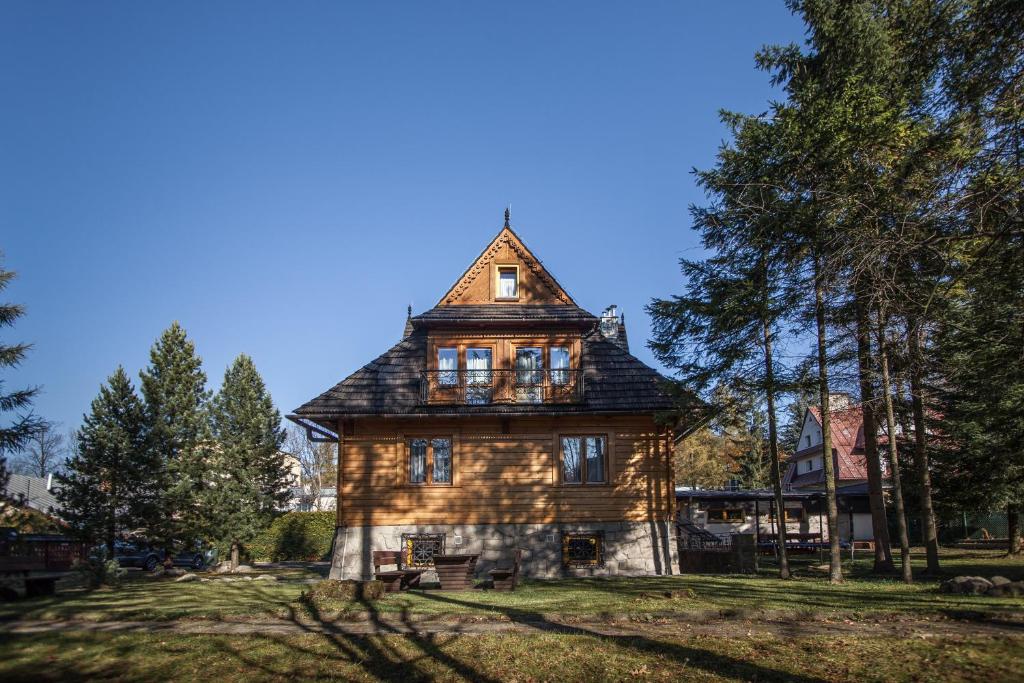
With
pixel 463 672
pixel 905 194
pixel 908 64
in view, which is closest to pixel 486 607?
pixel 463 672

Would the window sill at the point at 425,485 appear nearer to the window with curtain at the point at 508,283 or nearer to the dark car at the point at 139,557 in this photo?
the window with curtain at the point at 508,283

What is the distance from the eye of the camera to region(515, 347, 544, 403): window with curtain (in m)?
22.1

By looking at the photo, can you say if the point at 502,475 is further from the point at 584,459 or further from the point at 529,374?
the point at 529,374

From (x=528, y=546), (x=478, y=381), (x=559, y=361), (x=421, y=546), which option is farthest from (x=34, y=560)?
(x=559, y=361)

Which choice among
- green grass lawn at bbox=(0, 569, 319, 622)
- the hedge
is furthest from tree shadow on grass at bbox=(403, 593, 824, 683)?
the hedge

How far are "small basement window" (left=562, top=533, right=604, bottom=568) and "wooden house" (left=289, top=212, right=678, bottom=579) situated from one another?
0.03 metres

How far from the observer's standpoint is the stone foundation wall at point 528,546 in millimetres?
21172

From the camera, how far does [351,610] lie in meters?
13.2

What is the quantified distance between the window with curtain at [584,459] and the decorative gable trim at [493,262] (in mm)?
4645

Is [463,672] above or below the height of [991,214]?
below

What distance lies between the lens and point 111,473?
85.7ft

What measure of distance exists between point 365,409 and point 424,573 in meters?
5.10

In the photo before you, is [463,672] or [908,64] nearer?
[908,64]

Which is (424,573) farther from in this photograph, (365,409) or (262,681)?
(262,681)
